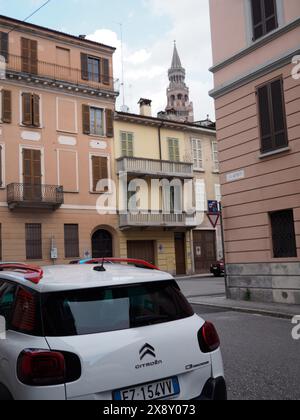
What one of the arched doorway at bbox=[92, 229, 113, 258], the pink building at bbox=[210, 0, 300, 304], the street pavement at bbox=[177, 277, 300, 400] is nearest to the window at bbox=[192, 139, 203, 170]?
the arched doorway at bbox=[92, 229, 113, 258]

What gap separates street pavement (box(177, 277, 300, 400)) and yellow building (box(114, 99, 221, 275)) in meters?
19.5

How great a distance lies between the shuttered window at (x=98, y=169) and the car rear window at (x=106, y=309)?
25.0 m

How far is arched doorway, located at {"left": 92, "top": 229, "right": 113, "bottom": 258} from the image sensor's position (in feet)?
93.6

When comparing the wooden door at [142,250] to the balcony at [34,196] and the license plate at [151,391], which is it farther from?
the license plate at [151,391]

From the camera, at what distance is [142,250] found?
3086 cm

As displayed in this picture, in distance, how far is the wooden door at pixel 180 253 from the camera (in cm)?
3269

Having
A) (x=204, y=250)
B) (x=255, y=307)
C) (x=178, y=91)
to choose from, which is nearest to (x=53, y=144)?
(x=204, y=250)

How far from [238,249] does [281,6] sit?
724 cm

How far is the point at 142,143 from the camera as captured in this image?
3133 cm

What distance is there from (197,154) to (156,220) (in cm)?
738

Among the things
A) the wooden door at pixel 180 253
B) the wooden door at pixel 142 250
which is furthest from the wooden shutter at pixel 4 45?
the wooden door at pixel 180 253

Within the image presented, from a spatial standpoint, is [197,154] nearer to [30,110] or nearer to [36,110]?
[36,110]

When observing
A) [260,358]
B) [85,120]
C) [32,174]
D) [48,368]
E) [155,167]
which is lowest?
[260,358]

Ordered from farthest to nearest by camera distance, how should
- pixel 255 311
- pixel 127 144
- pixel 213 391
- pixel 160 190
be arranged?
1. pixel 160 190
2. pixel 127 144
3. pixel 255 311
4. pixel 213 391
